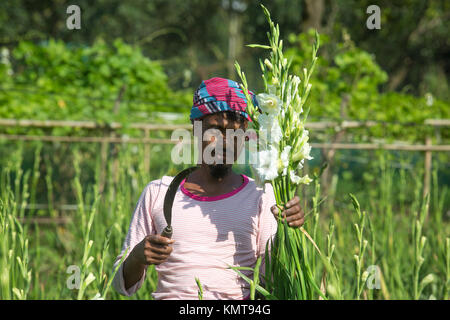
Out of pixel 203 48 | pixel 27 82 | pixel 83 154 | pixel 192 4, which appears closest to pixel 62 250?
pixel 83 154

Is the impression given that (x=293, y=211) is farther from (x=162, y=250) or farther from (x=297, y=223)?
(x=162, y=250)

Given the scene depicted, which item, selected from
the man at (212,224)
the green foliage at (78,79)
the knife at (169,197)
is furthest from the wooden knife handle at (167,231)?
the green foliage at (78,79)

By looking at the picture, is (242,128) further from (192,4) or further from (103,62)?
(192,4)

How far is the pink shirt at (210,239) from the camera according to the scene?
134 centimetres

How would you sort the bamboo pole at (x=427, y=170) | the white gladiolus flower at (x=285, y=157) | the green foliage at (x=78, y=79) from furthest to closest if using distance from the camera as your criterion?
1. the green foliage at (x=78, y=79)
2. the bamboo pole at (x=427, y=170)
3. the white gladiolus flower at (x=285, y=157)

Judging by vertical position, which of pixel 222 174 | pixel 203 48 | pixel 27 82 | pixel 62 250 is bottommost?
pixel 62 250

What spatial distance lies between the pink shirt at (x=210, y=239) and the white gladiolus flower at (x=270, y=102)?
1.68ft

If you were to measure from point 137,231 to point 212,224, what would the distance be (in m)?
0.23

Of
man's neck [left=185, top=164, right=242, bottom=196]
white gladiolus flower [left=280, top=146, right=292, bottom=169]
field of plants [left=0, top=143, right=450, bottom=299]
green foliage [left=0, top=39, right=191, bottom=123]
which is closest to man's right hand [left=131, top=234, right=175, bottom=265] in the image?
field of plants [left=0, top=143, right=450, bottom=299]

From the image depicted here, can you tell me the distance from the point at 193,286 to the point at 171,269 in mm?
85

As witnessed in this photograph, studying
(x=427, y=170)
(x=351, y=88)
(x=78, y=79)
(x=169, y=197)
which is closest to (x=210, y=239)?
(x=169, y=197)

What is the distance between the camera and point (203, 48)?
2253 centimetres

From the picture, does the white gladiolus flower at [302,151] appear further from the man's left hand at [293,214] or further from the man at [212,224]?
the man at [212,224]

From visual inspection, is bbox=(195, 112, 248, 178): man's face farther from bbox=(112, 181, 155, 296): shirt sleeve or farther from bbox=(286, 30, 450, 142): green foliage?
bbox=(286, 30, 450, 142): green foliage
